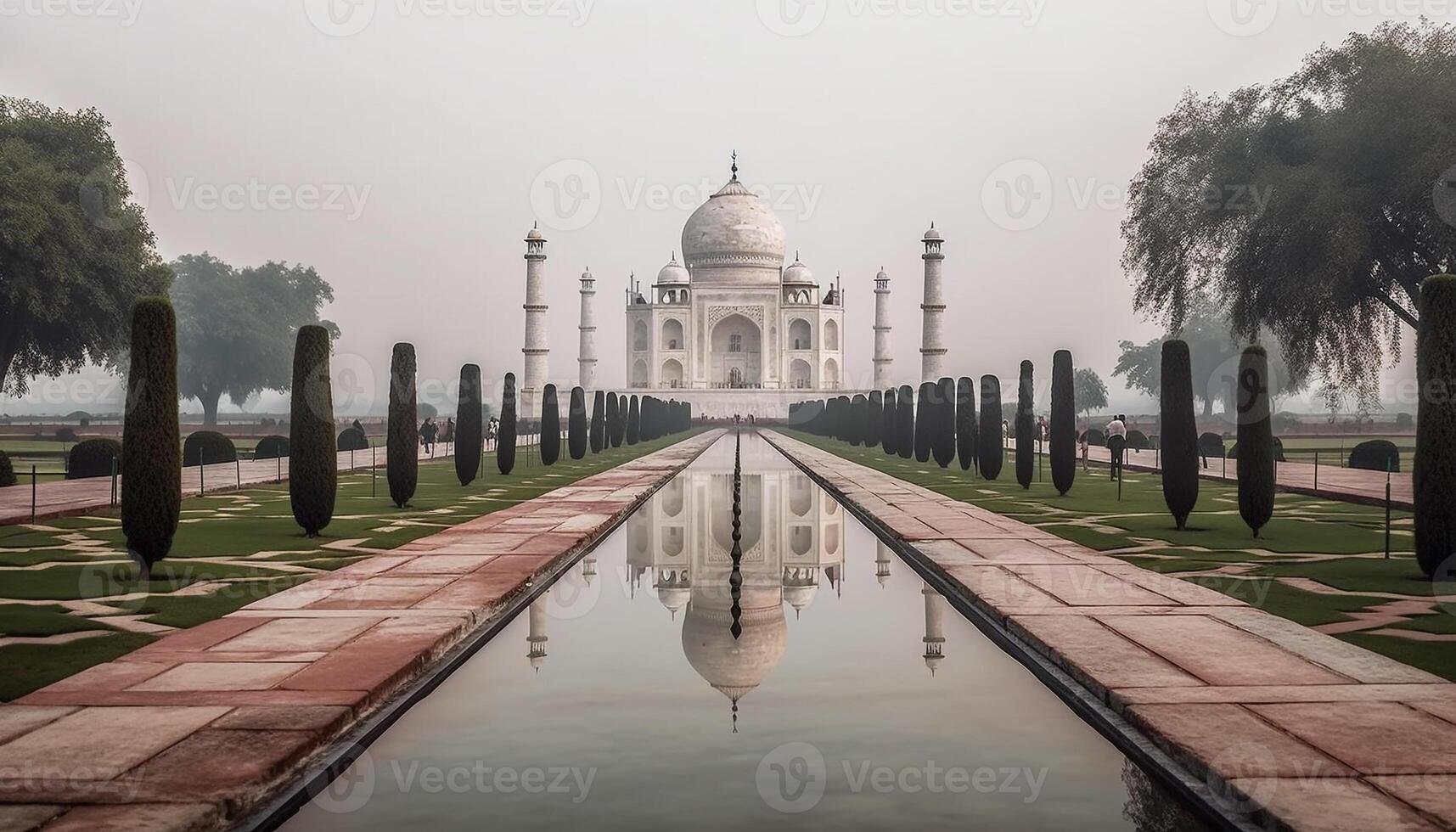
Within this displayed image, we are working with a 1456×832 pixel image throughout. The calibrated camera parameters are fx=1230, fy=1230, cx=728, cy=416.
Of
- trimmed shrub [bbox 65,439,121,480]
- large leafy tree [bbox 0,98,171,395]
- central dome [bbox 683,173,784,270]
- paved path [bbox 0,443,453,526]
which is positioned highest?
central dome [bbox 683,173,784,270]

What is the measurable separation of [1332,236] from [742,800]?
20.4 metres

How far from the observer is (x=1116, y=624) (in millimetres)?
6785

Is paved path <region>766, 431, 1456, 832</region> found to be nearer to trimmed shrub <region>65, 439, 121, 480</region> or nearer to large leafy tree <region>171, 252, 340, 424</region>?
trimmed shrub <region>65, 439, 121, 480</region>

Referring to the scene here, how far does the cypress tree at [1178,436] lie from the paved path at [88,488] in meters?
11.7

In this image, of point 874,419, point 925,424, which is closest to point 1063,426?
point 925,424

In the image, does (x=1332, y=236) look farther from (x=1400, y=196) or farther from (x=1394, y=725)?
(x=1394, y=725)

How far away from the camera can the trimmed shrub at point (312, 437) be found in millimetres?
11461

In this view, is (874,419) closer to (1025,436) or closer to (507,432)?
(507,432)

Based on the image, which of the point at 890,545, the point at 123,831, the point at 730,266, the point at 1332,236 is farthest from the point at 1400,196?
the point at 730,266

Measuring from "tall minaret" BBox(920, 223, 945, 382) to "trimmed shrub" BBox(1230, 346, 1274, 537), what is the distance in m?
52.0

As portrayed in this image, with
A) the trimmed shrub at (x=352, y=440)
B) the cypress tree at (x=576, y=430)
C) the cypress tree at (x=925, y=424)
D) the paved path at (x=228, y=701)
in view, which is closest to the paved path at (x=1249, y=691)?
the paved path at (x=228, y=701)

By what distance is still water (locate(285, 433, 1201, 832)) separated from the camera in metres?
3.88

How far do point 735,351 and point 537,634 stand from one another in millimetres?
74621

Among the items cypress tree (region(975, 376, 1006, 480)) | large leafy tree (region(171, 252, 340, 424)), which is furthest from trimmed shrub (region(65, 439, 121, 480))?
large leafy tree (region(171, 252, 340, 424))
